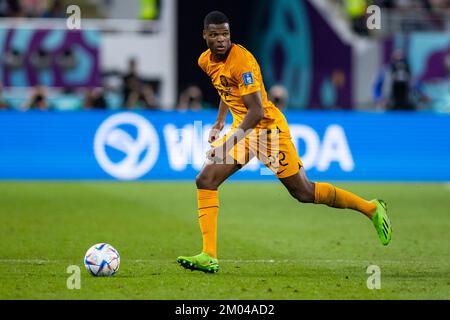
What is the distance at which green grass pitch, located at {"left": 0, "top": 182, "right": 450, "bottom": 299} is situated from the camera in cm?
766

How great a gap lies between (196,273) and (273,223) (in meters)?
4.33

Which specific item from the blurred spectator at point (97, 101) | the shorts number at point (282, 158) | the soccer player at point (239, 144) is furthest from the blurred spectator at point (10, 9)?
the shorts number at point (282, 158)

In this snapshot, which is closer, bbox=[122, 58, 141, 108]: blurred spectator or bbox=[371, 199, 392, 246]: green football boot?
bbox=[371, 199, 392, 246]: green football boot

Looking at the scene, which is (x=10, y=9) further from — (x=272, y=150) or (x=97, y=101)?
(x=272, y=150)

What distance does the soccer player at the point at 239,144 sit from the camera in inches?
330

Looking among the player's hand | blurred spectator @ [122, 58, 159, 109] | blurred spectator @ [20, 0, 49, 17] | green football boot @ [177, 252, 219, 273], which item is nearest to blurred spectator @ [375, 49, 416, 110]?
blurred spectator @ [122, 58, 159, 109]

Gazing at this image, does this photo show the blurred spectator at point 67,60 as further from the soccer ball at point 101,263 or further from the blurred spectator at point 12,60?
the soccer ball at point 101,263

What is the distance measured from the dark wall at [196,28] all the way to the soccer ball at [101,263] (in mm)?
17855

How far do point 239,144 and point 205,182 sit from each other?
1.53 feet

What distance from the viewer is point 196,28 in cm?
2598

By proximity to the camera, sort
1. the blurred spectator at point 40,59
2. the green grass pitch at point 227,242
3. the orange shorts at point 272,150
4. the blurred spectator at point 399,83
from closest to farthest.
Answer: the green grass pitch at point 227,242, the orange shorts at point 272,150, the blurred spectator at point 399,83, the blurred spectator at point 40,59

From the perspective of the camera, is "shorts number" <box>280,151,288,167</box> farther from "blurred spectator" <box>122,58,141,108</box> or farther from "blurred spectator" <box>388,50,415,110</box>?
"blurred spectator" <box>388,50,415,110</box>

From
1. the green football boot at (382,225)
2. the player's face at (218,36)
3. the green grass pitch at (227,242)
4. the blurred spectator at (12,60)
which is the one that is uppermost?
the blurred spectator at (12,60)
